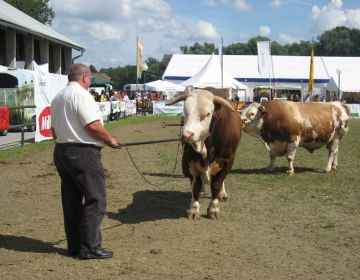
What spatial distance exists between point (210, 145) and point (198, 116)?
2.31ft

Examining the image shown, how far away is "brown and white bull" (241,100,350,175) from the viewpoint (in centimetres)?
1012

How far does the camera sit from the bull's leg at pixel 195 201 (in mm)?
6366

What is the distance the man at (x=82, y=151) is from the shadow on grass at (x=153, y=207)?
156cm

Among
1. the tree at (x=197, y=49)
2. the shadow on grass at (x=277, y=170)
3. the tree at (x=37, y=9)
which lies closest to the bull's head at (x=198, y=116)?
the shadow on grass at (x=277, y=170)

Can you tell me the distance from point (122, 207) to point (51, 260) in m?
2.52

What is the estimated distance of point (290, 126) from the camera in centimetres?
1009

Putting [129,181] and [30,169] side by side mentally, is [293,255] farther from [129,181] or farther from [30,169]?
[30,169]

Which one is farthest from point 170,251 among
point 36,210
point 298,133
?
point 298,133

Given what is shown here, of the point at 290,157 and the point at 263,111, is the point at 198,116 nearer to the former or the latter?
the point at 263,111

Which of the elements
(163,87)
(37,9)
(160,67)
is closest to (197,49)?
(160,67)

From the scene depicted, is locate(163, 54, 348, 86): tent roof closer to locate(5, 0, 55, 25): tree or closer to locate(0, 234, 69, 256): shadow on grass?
locate(5, 0, 55, 25): tree

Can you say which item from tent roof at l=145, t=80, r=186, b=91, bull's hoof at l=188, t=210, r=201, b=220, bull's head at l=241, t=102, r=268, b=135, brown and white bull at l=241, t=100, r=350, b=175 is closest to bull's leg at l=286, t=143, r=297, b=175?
brown and white bull at l=241, t=100, r=350, b=175

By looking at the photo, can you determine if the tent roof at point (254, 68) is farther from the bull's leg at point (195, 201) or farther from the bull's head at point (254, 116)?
the bull's leg at point (195, 201)

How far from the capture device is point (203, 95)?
19.8 ft
